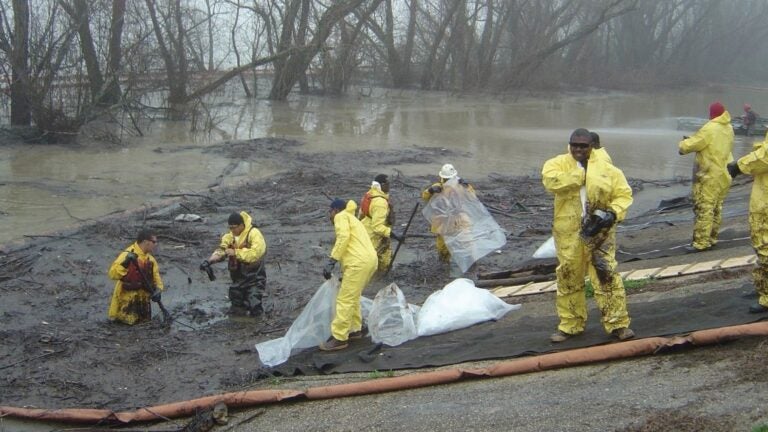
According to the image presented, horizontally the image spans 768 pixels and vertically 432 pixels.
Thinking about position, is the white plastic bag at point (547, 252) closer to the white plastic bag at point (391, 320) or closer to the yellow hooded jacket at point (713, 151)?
the yellow hooded jacket at point (713, 151)

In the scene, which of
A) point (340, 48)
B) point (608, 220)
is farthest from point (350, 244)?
point (340, 48)

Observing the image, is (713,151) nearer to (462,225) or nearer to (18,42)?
(462,225)

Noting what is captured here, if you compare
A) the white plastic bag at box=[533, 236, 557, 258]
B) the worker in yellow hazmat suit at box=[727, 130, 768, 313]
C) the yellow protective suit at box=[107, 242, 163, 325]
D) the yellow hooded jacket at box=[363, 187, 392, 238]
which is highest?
the worker in yellow hazmat suit at box=[727, 130, 768, 313]

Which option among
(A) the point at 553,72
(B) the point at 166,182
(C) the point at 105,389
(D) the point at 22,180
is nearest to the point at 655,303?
(C) the point at 105,389

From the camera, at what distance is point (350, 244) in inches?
302

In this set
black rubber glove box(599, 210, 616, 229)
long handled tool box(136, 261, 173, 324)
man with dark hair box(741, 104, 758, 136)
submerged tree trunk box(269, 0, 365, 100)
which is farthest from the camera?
submerged tree trunk box(269, 0, 365, 100)

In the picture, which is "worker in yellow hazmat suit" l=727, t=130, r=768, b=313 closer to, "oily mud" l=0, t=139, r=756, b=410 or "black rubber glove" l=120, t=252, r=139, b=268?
"oily mud" l=0, t=139, r=756, b=410

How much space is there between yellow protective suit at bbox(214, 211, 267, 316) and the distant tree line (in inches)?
488

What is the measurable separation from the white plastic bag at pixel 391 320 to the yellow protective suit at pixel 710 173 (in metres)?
3.89

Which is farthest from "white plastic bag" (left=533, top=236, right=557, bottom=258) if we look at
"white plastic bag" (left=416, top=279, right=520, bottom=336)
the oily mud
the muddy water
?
the muddy water

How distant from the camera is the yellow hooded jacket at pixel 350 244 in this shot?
754cm

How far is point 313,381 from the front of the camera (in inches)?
268

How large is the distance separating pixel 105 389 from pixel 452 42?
108 feet

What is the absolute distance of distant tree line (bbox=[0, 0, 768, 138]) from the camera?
19609 mm
